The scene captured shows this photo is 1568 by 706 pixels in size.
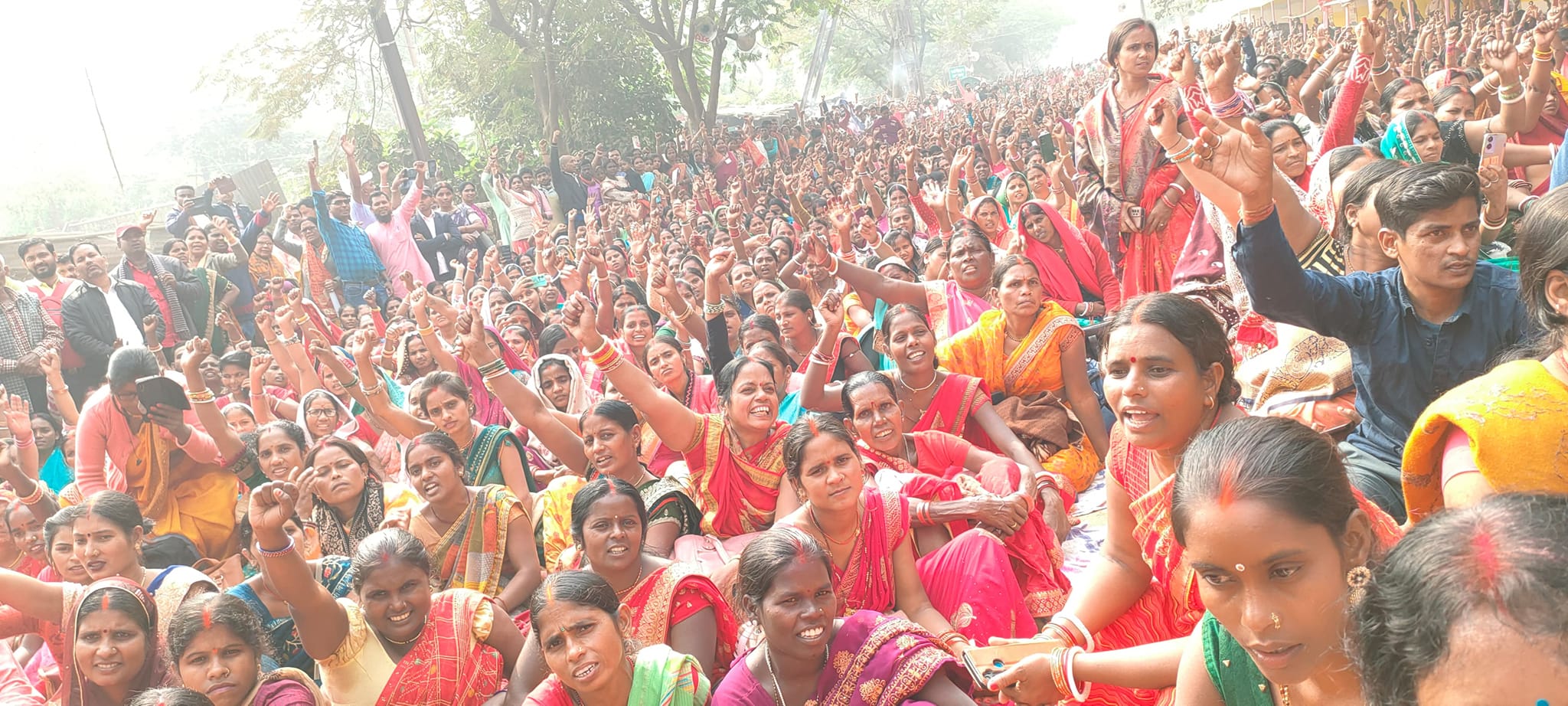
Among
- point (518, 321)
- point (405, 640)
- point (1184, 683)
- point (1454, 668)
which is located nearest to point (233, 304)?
point (518, 321)

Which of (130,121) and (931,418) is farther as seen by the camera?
(130,121)

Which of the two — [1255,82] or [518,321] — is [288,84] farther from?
[1255,82]

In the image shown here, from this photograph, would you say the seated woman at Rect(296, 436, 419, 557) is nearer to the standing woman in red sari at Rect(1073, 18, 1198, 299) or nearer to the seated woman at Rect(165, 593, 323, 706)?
the seated woman at Rect(165, 593, 323, 706)

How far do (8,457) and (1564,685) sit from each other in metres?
5.73

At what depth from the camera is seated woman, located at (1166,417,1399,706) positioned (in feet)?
4.91

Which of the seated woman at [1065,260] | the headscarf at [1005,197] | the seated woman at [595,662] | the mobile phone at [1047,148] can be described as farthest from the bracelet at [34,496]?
the mobile phone at [1047,148]

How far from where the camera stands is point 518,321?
7.20 m

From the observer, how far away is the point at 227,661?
2.88 m

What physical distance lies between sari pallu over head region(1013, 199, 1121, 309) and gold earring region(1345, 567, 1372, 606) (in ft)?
14.8

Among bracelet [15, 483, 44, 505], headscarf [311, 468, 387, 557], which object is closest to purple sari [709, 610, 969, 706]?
headscarf [311, 468, 387, 557]

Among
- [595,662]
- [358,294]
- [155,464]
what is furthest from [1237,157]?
[358,294]

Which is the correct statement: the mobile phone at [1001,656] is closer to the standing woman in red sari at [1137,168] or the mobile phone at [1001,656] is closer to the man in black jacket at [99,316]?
the standing woman in red sari at [1137,168]

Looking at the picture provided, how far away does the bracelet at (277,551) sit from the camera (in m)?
3.02

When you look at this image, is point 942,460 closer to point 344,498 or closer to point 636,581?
point 636,581
